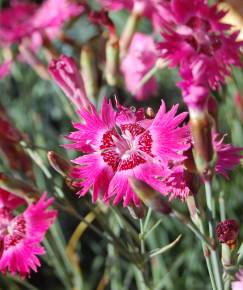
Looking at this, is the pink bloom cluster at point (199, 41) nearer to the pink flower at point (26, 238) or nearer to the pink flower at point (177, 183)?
the pink flower at point (177, 183)

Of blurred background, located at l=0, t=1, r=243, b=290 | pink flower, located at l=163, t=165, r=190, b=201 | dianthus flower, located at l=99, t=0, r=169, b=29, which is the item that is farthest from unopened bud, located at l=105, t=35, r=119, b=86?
pink flower, located at l=163, t=165, r=190, b=201

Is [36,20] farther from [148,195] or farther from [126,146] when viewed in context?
[148,195]

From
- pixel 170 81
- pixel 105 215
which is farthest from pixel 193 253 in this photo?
pixel 170 81

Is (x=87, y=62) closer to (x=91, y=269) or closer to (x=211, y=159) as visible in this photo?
(x=211, y=159)

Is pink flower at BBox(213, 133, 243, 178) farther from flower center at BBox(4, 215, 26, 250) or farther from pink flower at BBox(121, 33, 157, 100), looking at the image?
pink flower at BBox(121, 33, 157, 100)

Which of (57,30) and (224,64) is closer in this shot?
(224,64)

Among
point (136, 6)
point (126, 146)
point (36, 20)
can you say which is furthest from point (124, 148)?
point (36, 20)

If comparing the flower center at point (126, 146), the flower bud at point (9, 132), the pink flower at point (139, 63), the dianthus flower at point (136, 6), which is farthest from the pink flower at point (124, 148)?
the pink flower at point (139, 63)
